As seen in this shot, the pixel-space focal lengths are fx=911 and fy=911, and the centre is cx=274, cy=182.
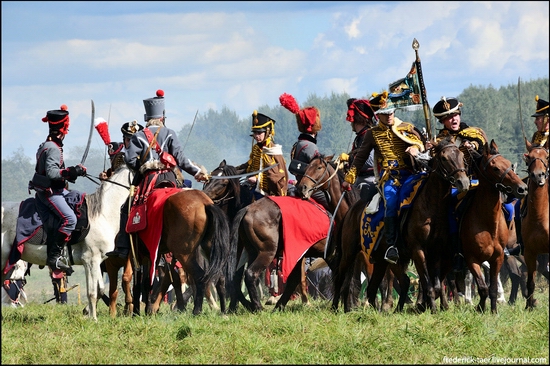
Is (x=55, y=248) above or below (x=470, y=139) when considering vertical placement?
below

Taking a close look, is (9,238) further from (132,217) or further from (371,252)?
(371,252)

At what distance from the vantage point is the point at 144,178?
1191cm

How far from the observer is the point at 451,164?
32.7 feet

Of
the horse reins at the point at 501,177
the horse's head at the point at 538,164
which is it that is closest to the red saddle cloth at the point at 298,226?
the horse reins at the point at 501,177

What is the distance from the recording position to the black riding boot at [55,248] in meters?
11.8

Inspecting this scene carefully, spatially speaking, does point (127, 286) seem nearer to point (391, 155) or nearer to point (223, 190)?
point (223, 190)

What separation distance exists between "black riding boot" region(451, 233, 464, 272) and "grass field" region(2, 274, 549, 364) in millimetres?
936

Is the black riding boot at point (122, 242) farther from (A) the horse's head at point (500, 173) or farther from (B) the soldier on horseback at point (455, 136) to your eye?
(A) the horse's head at point (500, 173)

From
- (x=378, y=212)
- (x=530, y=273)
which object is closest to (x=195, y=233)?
(x=378, y=212)

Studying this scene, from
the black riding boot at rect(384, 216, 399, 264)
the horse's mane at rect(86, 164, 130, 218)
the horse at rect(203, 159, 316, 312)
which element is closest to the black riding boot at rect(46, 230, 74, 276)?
the horse's mane at rect(86, 164, 130, 218)

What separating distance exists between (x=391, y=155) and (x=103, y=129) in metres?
5.21

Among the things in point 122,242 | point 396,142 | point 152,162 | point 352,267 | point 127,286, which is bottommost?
point 127,286

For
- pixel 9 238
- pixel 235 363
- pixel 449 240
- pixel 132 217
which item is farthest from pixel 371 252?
pixel 9 238

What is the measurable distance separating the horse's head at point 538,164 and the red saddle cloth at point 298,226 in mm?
3067
